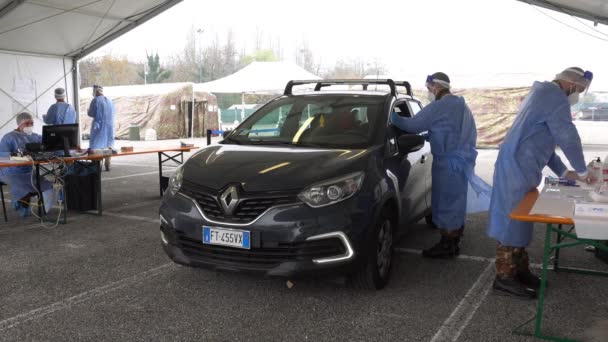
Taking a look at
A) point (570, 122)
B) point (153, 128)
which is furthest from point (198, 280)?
point (153, 128)

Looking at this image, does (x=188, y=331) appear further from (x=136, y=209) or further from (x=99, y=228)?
(x=136, y=209)

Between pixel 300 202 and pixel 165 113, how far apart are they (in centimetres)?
2119

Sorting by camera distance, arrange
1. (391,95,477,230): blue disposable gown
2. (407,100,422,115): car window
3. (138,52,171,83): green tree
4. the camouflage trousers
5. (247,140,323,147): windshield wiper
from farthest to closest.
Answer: (138,52,171,83): green tree
(407,100,422,115): car window
(391,95,477,230): blue disposable gown
(247,140,323,147): windshield wiper
the camouflage trousers

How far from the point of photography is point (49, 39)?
37.1 feet

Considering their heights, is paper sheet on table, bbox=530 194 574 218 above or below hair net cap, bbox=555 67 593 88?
below

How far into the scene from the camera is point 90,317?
3436 mm

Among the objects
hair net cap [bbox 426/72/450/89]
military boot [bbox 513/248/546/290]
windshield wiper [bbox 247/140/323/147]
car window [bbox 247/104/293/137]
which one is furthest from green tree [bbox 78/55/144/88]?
military boot [bbox 513/248/546/290]

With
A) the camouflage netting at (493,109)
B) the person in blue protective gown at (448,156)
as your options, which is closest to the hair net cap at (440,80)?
the person in blue protective gown at (448,156)

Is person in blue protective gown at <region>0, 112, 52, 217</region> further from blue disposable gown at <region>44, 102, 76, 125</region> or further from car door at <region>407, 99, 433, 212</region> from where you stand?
car door at <region>407, 99, 433, 212</region>

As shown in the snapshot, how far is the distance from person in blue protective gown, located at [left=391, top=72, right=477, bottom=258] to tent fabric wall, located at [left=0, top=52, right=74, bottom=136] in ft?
32.2

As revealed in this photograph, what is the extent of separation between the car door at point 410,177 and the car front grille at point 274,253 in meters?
1.11

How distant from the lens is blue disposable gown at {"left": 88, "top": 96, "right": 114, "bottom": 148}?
1123cm

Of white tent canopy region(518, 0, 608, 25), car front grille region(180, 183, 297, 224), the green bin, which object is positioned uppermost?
white tent canopy region(518, 0, 608, 25)

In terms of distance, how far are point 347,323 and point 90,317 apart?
68.1 inches
